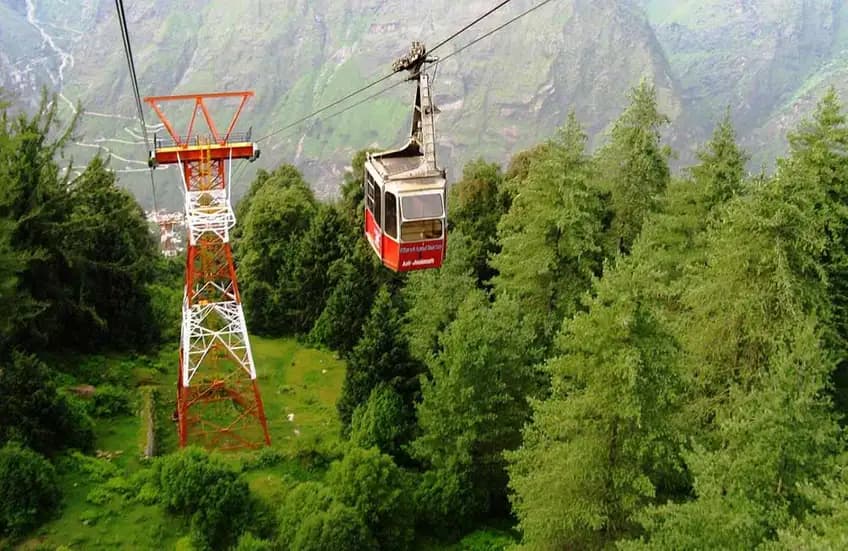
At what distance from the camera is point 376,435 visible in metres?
26.2

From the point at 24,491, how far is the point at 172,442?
7033 mm

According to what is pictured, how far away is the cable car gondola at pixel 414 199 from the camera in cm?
1697

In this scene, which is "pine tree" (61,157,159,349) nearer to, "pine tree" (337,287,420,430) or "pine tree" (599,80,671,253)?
"pine tree" (337,287,420,430)

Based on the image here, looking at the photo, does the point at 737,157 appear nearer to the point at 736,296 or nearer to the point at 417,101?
the point at 736,296

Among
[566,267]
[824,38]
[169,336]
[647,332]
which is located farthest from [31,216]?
[824,38]

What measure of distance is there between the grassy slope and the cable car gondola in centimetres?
1031

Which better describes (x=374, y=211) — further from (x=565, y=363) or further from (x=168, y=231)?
(x=168, y=231)

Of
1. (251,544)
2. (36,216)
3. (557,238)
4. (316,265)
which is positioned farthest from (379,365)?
(36,216)

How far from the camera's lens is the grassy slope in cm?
2105

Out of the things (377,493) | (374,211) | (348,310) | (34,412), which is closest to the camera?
(374,211)

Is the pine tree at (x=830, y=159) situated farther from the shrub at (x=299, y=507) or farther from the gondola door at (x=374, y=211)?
the shrub at (x=299, y=507)

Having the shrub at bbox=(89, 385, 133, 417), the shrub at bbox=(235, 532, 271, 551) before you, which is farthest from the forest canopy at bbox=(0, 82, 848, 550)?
the shrub at bbox=(89, 385, 133, 417)

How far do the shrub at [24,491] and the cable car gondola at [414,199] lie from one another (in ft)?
40.3

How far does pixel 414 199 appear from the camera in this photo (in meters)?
17.2
